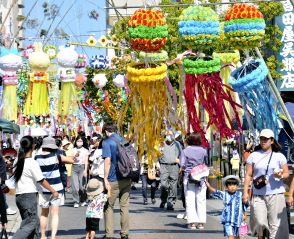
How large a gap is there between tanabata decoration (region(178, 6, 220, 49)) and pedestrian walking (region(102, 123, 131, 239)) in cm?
191

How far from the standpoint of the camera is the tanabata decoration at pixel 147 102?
1597 centimetres

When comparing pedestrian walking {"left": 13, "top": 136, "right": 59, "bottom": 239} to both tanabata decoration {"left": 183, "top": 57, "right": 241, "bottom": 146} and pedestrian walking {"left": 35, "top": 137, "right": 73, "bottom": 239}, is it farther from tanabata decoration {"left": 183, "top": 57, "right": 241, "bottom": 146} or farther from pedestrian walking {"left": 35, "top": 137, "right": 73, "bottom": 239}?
tanabata decoration {"left": 183, "top": 57, "right": 241, "bottom": 146}

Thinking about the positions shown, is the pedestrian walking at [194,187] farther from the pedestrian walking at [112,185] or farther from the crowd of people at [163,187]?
the pedestrian walking at [112,185]

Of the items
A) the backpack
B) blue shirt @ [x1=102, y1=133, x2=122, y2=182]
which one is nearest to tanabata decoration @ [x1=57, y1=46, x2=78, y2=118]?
the backpack

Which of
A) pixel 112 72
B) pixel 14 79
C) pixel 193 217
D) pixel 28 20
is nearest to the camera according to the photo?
pixel 193 217

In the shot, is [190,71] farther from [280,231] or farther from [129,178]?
[280,231]

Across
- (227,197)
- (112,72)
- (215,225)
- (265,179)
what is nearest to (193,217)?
(215,225)

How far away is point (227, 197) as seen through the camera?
13.6m

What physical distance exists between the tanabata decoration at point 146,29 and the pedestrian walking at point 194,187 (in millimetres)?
2744

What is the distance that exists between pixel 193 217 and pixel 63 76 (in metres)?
14.9

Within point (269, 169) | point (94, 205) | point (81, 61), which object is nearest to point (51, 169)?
point (94, 205)

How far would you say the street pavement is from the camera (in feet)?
54.0

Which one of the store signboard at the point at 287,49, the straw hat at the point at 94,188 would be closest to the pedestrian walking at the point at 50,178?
the straw hat at the point at 94,188

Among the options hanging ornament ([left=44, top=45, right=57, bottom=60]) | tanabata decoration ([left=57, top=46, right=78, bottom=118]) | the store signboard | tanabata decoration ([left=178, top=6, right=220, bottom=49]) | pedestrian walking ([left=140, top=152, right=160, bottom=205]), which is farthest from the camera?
the store signboard
